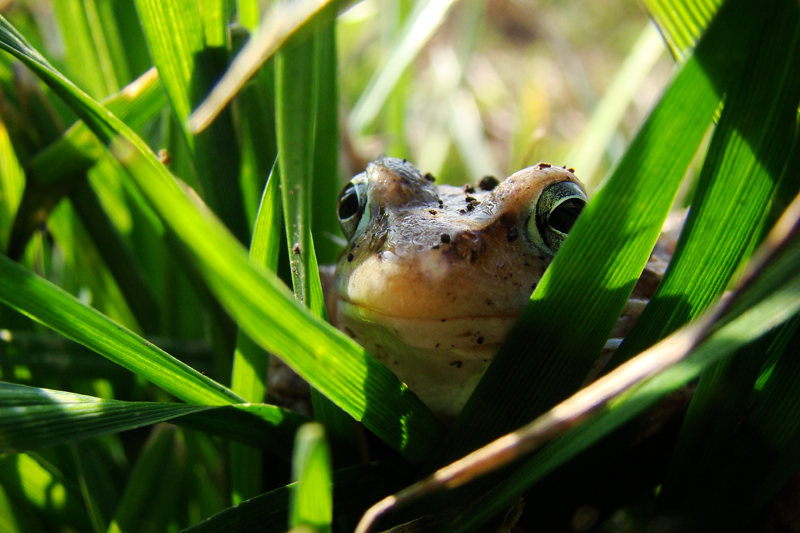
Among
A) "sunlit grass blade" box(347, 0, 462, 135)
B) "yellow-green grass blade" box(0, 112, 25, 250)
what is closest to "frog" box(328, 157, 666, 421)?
"yellow-green grass blade" box(0, 112, 25, 250)

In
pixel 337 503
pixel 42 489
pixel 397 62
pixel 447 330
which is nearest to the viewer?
pixel 337 503

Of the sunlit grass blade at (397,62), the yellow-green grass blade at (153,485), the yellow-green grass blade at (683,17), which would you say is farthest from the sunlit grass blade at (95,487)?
the sunlit grass blade at (397,62)

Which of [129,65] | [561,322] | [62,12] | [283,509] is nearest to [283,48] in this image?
[561,322]

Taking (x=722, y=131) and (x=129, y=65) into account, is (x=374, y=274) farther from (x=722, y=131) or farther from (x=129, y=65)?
(x=129, y=65)

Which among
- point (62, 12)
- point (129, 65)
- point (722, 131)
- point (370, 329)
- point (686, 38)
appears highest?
point (62, 12)

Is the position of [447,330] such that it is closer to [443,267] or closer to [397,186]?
[443,267]

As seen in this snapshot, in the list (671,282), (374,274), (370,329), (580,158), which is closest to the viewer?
(671,282)

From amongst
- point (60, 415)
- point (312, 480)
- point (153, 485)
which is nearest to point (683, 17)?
point (312, 480)
